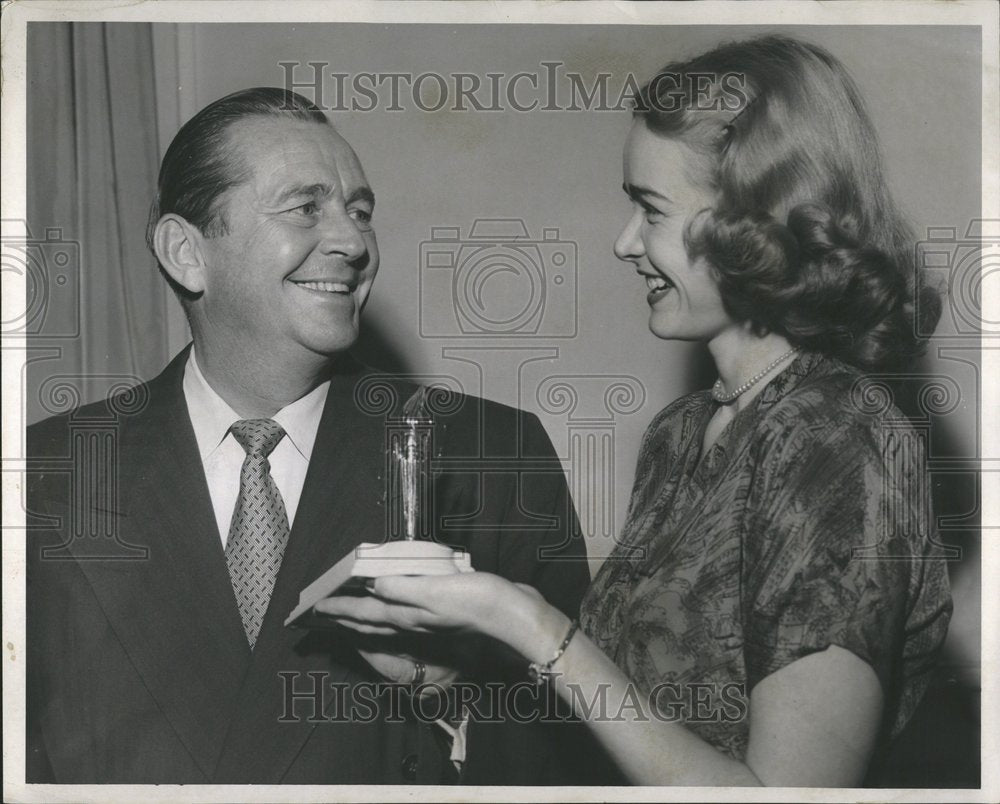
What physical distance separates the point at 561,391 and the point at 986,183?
1201mm

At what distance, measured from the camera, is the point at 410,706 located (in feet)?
10.2

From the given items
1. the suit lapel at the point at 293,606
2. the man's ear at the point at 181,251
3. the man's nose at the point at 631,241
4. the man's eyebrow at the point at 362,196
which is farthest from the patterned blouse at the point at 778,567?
the man's ear at the point at 181,251

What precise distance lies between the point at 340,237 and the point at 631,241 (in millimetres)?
717

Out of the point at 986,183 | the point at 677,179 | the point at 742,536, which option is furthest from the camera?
the point at 986,183

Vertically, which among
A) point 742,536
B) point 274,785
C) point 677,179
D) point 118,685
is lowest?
point 274,785

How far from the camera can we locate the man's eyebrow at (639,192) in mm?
3073

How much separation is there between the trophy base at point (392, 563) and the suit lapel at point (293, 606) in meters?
0.20

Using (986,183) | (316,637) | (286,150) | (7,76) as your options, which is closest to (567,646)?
(316,637)

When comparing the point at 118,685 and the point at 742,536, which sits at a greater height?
the point at 742,536

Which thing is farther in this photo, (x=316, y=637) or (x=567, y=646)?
(x=316, y=637)

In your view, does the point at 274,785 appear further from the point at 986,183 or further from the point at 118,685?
the point at 986,183

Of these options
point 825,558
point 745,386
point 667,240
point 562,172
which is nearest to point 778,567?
point 825,558

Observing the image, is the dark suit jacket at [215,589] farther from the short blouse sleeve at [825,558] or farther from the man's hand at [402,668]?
the short blouse sleeve at [825,558]

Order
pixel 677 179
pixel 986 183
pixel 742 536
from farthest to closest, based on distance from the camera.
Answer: pixel 986 183 → pixel 677 179 → pixel 742 536
